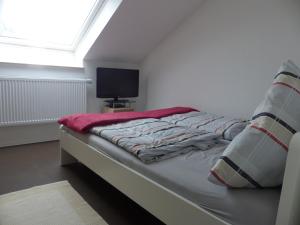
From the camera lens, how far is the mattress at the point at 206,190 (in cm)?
96

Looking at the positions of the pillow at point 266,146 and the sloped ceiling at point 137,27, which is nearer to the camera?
the pillow at point 266,146

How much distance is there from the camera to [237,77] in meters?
2.92

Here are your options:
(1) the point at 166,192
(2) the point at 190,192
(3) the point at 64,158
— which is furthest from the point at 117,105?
(2) the point at 190,192

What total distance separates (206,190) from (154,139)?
66 cm

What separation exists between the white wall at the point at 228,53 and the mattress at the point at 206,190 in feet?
4.85

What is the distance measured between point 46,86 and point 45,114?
38cm

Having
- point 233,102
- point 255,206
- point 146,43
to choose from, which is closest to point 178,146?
point 255,206

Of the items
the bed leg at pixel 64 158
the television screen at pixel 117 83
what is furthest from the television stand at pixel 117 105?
the bed leg at pixel 64 158

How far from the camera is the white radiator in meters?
2.93

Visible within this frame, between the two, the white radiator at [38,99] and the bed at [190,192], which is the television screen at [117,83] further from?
the bed at [190,192]

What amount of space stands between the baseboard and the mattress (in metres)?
2.10

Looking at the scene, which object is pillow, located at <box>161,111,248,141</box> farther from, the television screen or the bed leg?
the television screen

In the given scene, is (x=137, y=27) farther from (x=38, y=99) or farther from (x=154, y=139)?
(x=154, y=139)

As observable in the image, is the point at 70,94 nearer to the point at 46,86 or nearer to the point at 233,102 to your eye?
the point at 46,86
